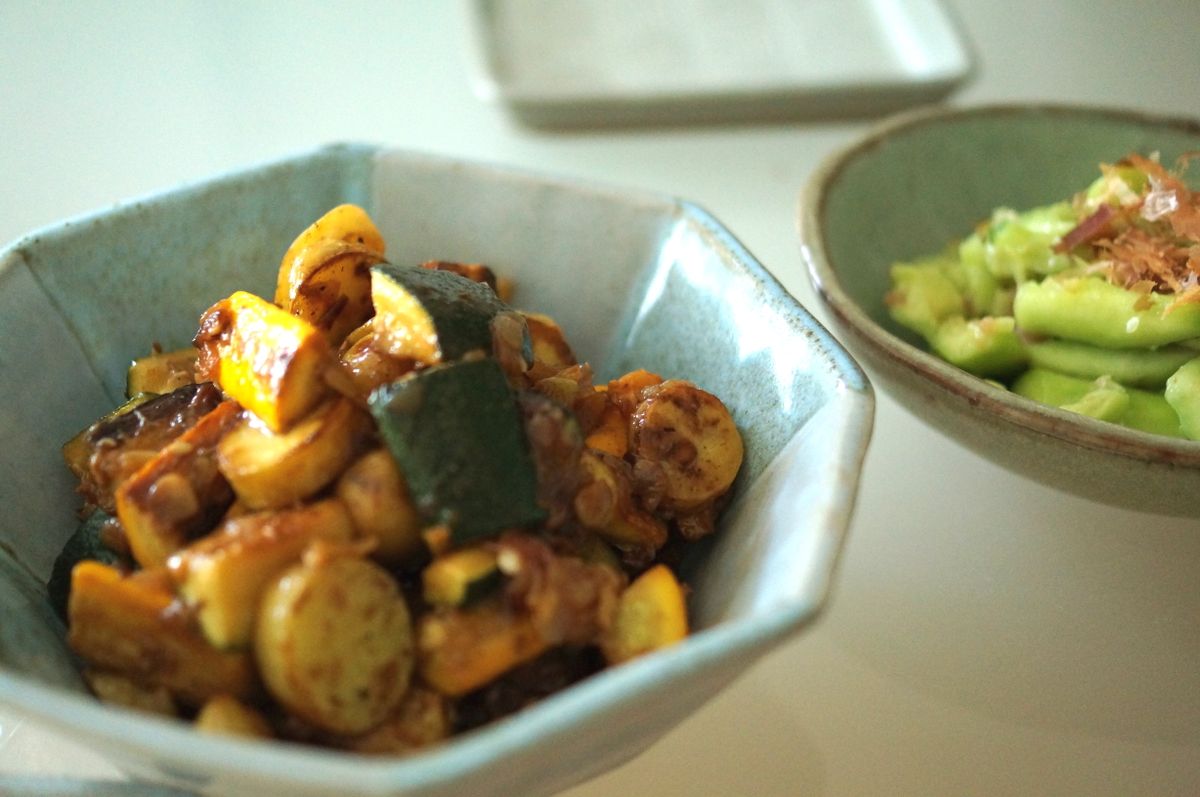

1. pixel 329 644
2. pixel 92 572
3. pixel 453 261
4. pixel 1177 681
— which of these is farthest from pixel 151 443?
pixel 1177 681

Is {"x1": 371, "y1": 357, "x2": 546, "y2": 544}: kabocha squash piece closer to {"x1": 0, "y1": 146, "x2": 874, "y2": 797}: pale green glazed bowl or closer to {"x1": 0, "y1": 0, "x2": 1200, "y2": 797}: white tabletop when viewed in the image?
{"x1": 0, "y1": 146, "x2": 874, "y2": 797}: pale green glazed bowl

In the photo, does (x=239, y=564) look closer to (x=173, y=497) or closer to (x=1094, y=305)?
(x=173, y=497)

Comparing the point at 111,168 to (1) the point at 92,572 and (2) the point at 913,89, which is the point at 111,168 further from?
(2) the point at 913,89

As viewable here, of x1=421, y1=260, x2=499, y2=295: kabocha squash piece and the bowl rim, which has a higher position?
x1=421, y1=260, x2=499, y2=295: kabocha squash piece

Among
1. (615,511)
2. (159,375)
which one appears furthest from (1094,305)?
(159,375)

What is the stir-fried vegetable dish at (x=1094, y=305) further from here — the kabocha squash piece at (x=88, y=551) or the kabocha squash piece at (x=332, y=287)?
the kabocha squash piece at (x=88, y=551)

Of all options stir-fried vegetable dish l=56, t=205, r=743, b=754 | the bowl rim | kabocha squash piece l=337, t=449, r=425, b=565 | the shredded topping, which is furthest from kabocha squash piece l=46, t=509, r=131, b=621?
the shredded topping
